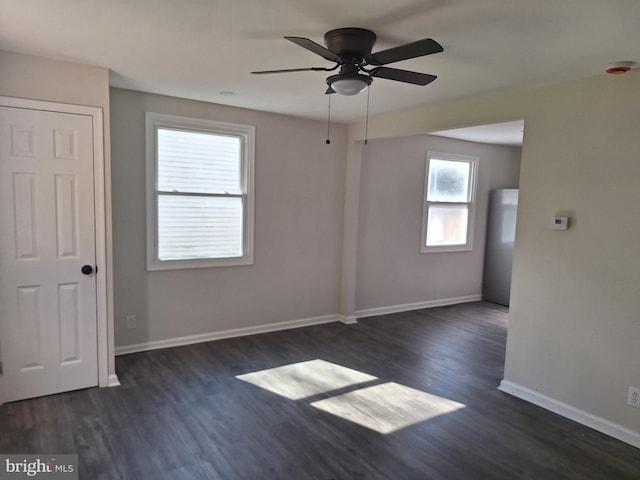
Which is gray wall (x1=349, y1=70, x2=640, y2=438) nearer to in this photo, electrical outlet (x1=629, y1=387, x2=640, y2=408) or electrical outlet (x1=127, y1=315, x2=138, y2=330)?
electrical outlet (x1=629, y1=387, x2=640, y2=408)

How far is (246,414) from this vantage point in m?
2.96

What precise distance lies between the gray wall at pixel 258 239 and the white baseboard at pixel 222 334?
0.15 ft

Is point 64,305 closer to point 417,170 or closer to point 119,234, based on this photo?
point 119,234

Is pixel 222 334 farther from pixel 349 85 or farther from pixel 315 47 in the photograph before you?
pixel 315 47

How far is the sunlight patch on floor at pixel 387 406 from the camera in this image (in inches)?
115

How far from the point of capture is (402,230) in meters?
5.74

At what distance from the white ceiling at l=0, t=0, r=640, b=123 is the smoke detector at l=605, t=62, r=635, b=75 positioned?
0.05m

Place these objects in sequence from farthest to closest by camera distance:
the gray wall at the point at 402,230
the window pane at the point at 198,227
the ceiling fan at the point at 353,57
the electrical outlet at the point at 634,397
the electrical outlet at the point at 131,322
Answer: the gray wall at the point at 402,230 → the window pane at the point at 198,227 → the electrical outlet at the point at 131,322 → the electrical outlet at the point at 634,397 → the ceiling fan at the point at 353,57

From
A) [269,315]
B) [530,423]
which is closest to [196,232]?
[269,315]

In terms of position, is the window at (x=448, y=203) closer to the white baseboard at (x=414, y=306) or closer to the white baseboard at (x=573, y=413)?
the white baseboard at (x=414, y=306)

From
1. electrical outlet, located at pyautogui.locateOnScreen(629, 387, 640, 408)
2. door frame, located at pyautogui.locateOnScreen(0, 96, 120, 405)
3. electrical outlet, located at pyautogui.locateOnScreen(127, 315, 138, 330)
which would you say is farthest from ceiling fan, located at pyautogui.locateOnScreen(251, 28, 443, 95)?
electrical outlet, located at pyautogui.locateOnScreen(127, 315, 138, 330)

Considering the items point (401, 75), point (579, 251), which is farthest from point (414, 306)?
point (401, 75)

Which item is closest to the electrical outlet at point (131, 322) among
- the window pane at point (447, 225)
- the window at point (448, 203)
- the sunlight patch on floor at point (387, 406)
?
the sunlight patch on floor at point (387, 406)

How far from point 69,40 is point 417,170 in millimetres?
4314
